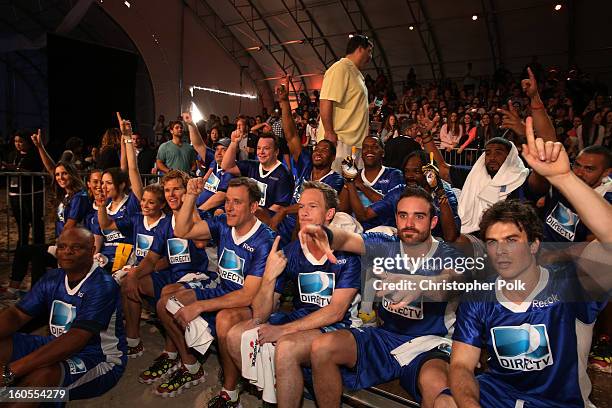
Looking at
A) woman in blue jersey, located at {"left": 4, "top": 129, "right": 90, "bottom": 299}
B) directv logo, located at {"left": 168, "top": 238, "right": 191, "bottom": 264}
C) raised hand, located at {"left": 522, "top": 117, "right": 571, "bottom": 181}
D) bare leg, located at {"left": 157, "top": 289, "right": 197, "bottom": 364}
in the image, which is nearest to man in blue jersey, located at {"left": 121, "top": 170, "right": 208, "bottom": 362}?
directv logo, located at {"left": 168, "top": 238, "right": 191, "bottom": 264}

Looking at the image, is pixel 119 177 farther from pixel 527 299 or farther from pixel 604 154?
pixel 604 154

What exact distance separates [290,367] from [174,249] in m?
1.97

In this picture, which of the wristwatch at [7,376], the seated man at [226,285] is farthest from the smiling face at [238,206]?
the wristwatch at [7,376]

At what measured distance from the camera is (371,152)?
4.48 metres

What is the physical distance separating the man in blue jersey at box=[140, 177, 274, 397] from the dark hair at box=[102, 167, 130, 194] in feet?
4.87

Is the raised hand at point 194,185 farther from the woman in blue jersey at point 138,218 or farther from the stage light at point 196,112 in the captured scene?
the stage light at point 196,112

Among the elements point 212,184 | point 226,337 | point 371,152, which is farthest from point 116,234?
point 371,152

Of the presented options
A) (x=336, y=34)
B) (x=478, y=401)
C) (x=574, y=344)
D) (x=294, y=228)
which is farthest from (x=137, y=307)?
(x=336, y=34)

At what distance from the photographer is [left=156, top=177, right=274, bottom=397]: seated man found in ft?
11.0

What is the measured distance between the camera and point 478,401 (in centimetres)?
214

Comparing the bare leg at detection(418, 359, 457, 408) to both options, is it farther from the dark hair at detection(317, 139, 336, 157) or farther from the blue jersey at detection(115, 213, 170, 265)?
the blue jersey at detection(115, 213, 170, 265)

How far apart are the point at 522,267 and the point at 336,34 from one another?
631 inches

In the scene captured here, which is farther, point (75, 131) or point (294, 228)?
point (75, 131)

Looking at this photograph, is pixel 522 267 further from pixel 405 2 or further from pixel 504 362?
pixel 405 2
